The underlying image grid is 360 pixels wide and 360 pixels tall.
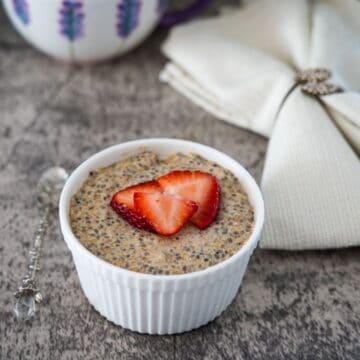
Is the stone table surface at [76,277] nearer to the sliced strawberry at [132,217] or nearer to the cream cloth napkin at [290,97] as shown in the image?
the cream cloth napkin at [290,97]

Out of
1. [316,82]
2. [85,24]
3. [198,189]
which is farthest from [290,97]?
[85,24]

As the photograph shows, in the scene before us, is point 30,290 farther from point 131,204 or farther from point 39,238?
point 131,204

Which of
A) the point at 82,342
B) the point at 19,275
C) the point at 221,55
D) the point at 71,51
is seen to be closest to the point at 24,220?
the point at 19,275

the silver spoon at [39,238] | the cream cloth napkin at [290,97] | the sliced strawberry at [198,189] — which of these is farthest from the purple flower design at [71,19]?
Result: the sliced strawberry at [198,189]

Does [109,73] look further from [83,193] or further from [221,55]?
[83,193]

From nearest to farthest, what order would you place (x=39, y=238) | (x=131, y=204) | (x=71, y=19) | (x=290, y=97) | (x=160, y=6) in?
(x=131, y=204) < (x=39, y=238) < (x=290, y=97) < (x=71, y=19) < (x=160, y=6)
